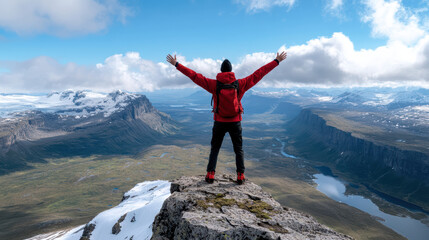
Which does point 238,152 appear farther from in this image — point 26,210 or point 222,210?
point 26,210

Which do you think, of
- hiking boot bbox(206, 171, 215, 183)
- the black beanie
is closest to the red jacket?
the black beanie

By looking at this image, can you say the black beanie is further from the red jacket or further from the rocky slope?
the rocky slope

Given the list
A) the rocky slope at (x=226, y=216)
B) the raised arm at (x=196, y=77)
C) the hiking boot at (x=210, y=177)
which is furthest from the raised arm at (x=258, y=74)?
the rocky slope at (x=226, y=216)

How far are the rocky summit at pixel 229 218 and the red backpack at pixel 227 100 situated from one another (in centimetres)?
436

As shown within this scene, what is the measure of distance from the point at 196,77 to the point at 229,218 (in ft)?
23.5

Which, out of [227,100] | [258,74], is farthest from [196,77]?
[258,74]

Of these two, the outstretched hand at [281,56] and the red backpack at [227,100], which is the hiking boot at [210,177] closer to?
the red backpack at [227,100]

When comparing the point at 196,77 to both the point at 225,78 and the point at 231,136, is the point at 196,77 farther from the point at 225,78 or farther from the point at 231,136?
the point at 231,136

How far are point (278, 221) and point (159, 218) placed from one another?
19.1 feet

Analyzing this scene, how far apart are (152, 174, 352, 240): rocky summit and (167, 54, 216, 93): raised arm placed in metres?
5.64

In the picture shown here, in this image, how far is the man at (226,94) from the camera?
37.8ft

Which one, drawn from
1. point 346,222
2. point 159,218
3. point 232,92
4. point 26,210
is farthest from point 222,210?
point 26,210

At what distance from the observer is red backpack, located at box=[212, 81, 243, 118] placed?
37.3 ft

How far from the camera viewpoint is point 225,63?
12367mm
